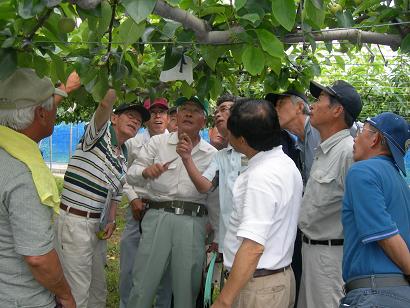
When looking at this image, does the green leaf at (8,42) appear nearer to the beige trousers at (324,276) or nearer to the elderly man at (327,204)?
the elderly man at (327,204)

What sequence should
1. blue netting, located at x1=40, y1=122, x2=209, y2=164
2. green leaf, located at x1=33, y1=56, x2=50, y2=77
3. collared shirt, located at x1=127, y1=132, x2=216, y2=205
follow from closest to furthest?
green leaf, located at x1=33, y1=56, x2=50, y2=77, collared shirt, located at x1=127, y1=132, x2=216, y2=205, blue netting, located at x1=40, y1=122, x2=209, y2=164

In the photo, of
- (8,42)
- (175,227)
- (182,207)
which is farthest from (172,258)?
(8,42)

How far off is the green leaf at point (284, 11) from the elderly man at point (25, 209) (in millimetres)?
946

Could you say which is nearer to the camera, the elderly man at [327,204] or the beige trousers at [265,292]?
the beige trousers at [265,292]

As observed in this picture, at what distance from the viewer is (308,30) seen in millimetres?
1981

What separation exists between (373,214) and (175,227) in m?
1.54

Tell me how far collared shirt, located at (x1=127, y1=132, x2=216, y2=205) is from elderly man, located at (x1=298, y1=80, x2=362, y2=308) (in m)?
0.87

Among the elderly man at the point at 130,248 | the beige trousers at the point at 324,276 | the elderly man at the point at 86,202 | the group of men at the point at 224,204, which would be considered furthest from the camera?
the elderly man at the point at 130,248

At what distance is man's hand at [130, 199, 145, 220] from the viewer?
3644 millimetres

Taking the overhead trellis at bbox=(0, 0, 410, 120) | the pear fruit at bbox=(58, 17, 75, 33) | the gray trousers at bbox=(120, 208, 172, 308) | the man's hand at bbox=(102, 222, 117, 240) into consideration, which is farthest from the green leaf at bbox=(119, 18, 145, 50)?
the gray trousers at bbox=(120, 208, 172, 308)

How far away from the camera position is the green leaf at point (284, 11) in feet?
4.94

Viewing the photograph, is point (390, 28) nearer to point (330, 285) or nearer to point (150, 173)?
point (330, 285)

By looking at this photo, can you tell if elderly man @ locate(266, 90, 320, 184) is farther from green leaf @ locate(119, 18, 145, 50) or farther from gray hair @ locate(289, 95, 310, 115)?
green leaf @ locate(119, 18, 145, 50)

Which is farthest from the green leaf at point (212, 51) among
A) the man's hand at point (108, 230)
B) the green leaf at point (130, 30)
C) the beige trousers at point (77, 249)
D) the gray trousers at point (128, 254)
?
the gray trousers at point (128, 254)
